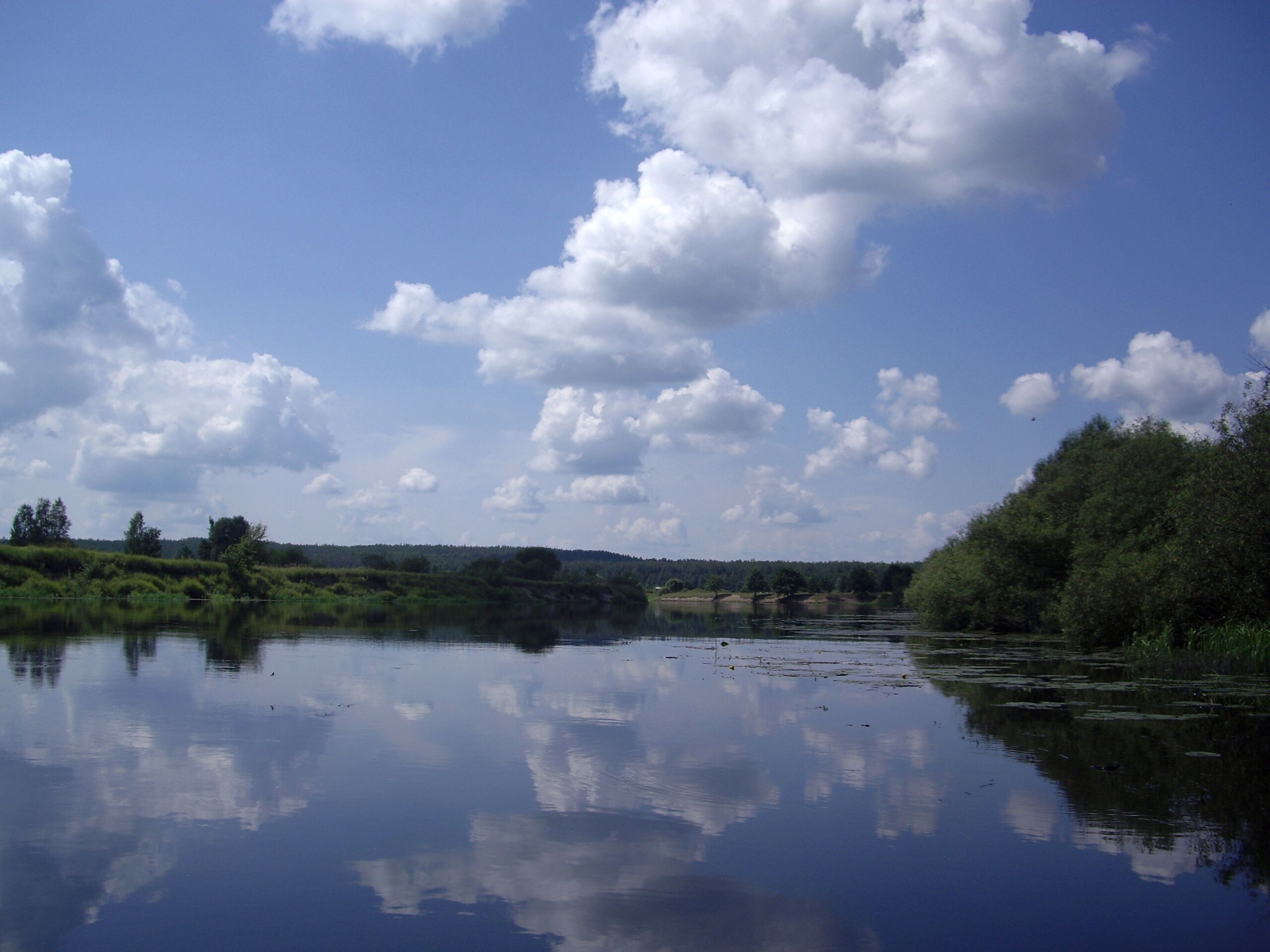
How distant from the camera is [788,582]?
148125mm

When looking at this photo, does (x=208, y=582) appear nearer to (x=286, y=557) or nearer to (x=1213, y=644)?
(x=286, y=557)

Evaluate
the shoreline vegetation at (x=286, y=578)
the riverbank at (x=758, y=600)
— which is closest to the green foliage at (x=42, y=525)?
the shoreline vegetation at (x=286, y=578)

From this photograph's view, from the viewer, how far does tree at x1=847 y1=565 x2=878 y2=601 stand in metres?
145

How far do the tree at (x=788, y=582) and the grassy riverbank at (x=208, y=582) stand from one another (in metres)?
37.8

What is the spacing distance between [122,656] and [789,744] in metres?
18.8

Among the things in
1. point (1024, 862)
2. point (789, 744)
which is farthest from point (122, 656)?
point (1024, 862)

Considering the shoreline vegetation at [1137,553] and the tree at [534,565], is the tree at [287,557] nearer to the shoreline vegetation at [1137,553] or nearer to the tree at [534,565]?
the tree at [534,565]

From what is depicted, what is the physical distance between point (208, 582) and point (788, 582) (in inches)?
3696

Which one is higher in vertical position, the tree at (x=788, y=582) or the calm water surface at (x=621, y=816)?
the calm water surface at (x=621, y=816)

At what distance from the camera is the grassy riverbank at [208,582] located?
65.1 m

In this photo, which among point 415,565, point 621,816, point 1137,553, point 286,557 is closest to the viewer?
point 621,816

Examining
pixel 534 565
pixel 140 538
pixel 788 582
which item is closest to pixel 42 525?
pixel 140 538

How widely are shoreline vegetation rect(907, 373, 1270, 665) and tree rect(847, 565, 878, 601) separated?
8527 cm

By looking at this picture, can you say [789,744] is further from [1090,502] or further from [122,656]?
[1090,502]
